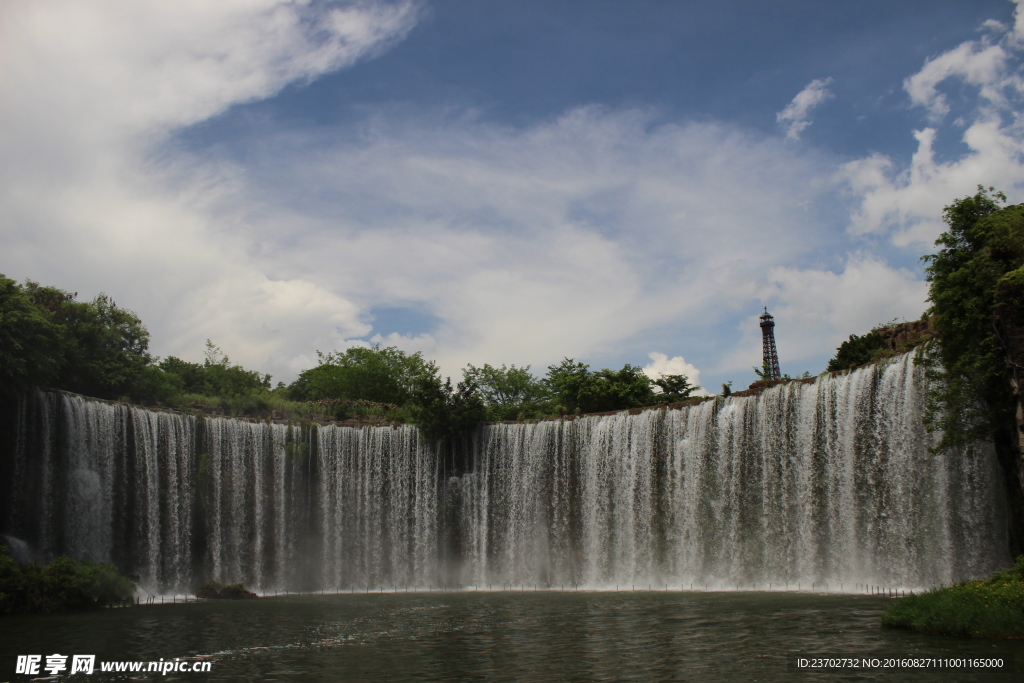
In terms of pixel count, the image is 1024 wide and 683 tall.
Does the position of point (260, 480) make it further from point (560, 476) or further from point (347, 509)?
point (560, 476)

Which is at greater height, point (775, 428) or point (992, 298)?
point (992, 298)

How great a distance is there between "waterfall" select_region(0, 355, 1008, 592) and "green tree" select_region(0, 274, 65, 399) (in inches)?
72.2

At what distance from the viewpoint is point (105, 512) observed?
33.8m

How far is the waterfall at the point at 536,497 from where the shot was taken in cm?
2642

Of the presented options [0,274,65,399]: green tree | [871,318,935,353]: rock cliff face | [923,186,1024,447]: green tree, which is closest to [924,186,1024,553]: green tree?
[923,186,1024,447]: green tree

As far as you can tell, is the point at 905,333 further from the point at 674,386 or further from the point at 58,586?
the point at 58,586

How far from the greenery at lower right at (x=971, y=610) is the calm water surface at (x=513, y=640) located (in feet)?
1.76

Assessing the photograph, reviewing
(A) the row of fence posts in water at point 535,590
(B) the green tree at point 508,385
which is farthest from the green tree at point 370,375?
(A) the row of fence posts in water at point 535,590

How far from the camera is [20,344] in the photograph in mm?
29609

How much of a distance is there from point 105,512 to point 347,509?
12.0 m

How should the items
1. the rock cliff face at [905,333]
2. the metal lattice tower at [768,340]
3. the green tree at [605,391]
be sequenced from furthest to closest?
the metal lattice tower at [768,340], the green tree at [605,391], the rock cliff face at [905,333]

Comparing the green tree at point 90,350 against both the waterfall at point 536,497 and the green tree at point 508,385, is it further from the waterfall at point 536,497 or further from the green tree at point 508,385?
the green tree at point 508,385

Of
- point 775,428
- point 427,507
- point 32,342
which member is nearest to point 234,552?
point 427,507

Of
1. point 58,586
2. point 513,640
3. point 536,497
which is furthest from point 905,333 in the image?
point 58,586
